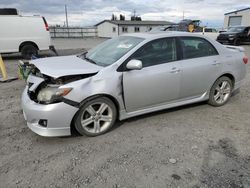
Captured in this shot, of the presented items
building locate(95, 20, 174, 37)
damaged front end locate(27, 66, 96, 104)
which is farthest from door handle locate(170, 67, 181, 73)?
building locate(95, 20, 174, 37)

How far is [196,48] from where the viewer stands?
4250mm

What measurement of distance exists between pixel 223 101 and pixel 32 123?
3.78 metres

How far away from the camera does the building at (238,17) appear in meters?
32.4

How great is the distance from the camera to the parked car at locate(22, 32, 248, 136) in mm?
3145

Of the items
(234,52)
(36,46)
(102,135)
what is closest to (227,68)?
(234,52)

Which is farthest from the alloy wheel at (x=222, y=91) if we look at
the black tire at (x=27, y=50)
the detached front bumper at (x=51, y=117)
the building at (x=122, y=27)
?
the building at (x=122, y=27)

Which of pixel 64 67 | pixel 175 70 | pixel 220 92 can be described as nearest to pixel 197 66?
pixel 175 70

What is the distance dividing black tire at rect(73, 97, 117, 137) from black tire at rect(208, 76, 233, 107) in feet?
7.30

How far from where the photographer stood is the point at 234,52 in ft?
15.4

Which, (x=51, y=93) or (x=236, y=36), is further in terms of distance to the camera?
(x=236, y=36)

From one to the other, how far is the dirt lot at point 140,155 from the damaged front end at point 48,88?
679mm

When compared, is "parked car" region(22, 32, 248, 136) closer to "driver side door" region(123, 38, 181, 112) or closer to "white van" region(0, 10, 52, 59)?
"driver side door" region(123, 38, 181, 112)

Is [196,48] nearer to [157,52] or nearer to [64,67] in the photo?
[157,52]

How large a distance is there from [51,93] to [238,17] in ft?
125
